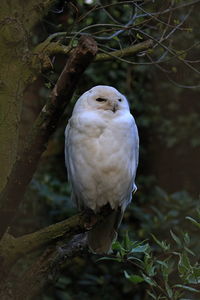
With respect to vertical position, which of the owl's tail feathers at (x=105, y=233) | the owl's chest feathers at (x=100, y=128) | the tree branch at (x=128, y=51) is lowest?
the owl's tail feathers at (x=105, y=233)

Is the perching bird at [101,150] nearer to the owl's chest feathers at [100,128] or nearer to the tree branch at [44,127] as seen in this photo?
the owl's chest feathers at [100,128]

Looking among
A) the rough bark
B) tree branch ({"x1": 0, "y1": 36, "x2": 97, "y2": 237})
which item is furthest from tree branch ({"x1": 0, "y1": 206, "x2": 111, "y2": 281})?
the rough bark

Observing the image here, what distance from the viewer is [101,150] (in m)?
2.57

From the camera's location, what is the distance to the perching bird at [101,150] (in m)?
2.58

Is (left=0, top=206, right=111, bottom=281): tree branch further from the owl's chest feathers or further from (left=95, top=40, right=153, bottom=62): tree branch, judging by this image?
(left=95, top=40, right=153, bottom=62): tree branch

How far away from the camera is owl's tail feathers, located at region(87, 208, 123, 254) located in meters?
2.86

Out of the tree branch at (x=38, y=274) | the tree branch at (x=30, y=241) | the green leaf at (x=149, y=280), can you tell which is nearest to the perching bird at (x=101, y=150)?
the tree branch at (x=38, y=274)

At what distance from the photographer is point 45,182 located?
4.32 m

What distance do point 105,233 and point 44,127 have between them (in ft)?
3.36

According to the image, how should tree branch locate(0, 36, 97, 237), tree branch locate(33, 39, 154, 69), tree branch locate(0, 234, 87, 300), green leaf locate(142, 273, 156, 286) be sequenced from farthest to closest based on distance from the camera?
tree branch locate(33, 39, 154, 69)
tree branch locate(0, 234, 87, 300)
green leaf locate(142, 273, 156, 286)
tree branch locate(0, 36, 97, 237)

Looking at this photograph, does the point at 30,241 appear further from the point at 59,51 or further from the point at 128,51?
the point at 128,51

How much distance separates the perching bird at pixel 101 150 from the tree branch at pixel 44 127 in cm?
56

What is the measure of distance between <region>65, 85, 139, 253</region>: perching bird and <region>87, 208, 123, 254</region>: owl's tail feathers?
0.14m

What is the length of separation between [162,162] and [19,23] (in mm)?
2776
